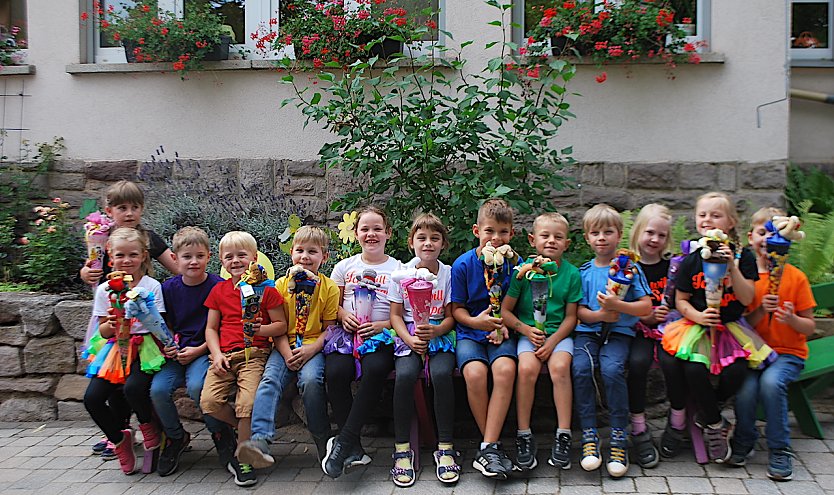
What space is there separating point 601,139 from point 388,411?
2.76m

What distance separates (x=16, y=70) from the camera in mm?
6156

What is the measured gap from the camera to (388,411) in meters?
4.28

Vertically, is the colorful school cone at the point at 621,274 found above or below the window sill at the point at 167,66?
below

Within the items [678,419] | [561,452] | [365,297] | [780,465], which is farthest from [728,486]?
[365,297]

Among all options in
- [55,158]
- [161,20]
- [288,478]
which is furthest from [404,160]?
[55,158]

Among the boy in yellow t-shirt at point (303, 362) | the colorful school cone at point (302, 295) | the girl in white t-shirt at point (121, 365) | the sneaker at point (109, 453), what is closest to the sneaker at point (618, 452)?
the boy in yellow t-shirt at point (303, 362)

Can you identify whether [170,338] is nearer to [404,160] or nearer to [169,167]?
[404,160]

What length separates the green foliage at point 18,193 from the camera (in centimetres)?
574

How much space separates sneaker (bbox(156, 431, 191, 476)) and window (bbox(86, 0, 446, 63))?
3.27 m

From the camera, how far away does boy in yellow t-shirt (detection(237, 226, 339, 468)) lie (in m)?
3.66

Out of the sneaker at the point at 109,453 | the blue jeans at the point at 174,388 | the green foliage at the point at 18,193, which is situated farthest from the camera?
the green foliage at the point at 18,193

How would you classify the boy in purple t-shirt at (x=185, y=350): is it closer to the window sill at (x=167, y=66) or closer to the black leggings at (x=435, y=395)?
the black leggings at (x=435, y=395)

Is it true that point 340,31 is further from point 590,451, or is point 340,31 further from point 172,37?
point 590,451

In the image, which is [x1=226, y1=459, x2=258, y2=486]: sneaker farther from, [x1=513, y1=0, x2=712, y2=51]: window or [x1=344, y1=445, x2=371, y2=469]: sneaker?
[x1=513, y1=0, x2=712, y2=51]: window
